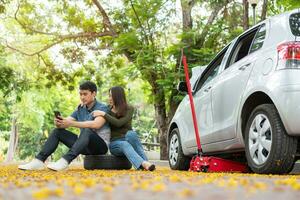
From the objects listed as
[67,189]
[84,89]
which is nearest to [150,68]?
[84,89]

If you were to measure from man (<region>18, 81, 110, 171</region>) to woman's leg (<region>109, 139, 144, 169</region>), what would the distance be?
0.41 feet

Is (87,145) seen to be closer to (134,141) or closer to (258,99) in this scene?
(134,141)

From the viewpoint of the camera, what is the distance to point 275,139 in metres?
4.89

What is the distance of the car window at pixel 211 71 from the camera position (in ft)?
22.5

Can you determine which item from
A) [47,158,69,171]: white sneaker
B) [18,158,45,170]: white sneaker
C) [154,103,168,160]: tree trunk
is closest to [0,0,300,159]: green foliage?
[154,103,168,160]: tree trunk

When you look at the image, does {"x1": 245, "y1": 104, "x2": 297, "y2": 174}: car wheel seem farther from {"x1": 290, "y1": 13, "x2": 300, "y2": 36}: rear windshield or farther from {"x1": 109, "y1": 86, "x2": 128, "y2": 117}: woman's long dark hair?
{"x1": 109, "y1": 86, "x2": 128, "y2": 117}: woman's long dark hair

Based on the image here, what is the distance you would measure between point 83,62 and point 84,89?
11780mm

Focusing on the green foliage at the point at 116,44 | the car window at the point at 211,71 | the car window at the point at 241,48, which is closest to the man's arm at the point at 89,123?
the car window at the point at 211,71

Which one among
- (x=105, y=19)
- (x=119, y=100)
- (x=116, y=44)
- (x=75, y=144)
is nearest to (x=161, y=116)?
(x=116, y=44)

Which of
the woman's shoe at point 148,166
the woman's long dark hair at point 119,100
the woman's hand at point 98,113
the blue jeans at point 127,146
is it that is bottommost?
the woman's shoe at point 148,166

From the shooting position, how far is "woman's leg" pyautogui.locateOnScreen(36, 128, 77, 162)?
674 cm

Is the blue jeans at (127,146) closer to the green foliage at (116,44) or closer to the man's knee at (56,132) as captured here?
the man's knee at (56,132)

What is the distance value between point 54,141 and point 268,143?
3.12m

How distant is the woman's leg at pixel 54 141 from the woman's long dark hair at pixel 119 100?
29.0 inches
